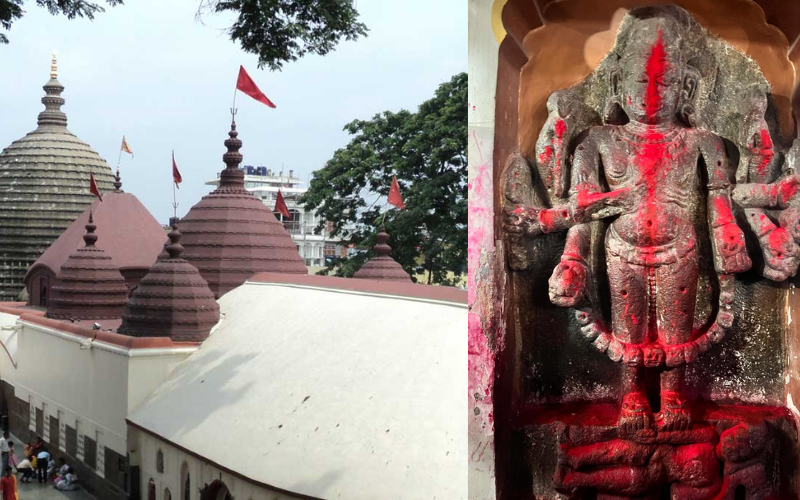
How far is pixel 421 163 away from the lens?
23781mm

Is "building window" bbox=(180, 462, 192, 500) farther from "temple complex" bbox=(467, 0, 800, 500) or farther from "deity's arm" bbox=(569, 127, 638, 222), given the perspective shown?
"deity's arm" bbox=(569, 127, 638, 222)

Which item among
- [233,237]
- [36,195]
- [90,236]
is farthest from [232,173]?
[36,195]

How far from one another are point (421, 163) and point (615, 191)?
20.4m

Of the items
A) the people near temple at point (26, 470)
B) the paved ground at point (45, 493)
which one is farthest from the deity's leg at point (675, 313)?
the people near temple at point (26, 470)

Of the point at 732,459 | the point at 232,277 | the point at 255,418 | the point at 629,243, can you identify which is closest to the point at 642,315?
the point at 629,243

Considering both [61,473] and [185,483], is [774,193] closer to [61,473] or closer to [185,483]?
[185,483]

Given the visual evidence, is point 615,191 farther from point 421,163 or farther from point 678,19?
point 421,163

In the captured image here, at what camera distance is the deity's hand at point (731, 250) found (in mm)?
3283

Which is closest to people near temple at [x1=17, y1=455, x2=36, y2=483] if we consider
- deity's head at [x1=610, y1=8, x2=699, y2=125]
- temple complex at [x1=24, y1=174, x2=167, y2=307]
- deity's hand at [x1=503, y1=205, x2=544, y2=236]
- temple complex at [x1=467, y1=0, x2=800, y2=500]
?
temple complex at [x1=24, y1=174, x2=167, y2=307]

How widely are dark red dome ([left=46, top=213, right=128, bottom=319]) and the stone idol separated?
628 inches

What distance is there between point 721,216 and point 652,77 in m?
0.56

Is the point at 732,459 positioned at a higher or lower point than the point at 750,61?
lower

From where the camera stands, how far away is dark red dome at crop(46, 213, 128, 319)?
18188mm

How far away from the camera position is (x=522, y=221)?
350 cm
